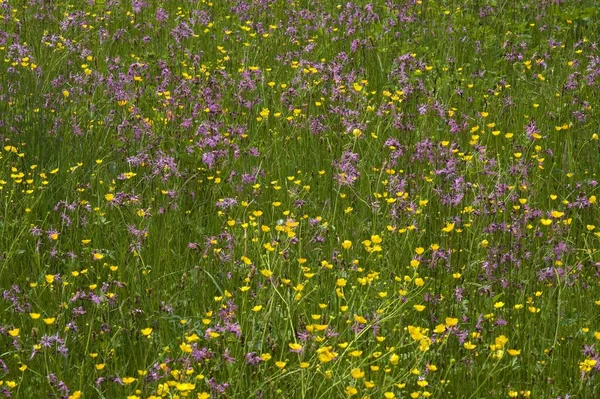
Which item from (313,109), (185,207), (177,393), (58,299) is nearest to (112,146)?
(185,207)

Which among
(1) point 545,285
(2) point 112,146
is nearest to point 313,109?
(2) point 112,146

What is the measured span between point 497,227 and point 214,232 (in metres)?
1.20

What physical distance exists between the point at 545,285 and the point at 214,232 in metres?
1.42

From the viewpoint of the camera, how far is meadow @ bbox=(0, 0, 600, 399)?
10.3 feet

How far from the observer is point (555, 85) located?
226 inches

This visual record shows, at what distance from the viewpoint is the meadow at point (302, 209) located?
3.13 metres

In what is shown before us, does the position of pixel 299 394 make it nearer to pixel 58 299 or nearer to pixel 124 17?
pixel 58 299

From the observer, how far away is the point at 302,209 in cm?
433

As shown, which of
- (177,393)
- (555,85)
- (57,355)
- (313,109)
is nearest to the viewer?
(177,393)

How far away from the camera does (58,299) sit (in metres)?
3.55

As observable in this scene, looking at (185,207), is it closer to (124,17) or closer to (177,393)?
(177,393)

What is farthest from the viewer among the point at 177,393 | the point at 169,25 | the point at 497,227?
the point at 169,25

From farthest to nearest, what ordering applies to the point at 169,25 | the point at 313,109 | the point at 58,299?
the point at 169,25, the point at 313,109, the point at 58,299

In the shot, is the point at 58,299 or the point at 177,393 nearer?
the point at 177,393
